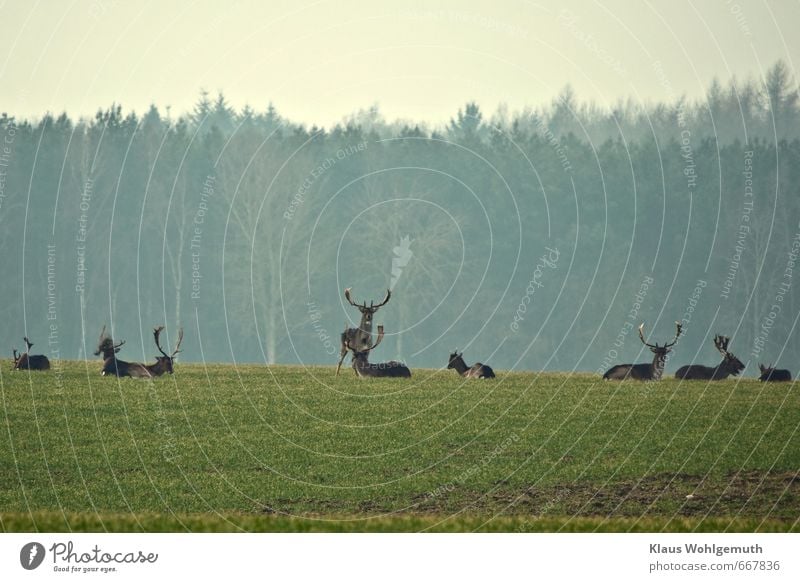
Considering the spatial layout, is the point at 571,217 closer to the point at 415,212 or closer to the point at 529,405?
the point at 415,212

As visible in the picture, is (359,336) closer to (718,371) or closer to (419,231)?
(718,371)

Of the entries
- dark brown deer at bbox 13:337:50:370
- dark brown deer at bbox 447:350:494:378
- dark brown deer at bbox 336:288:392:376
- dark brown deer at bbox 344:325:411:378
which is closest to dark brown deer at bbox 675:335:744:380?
dark brown deer at bbox 447:350:494:378

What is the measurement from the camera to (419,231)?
3445 inches

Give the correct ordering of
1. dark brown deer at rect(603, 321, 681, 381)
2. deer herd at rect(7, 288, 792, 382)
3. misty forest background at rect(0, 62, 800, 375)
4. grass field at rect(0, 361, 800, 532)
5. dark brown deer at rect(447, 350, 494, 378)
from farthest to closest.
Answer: misty forest background at rect(0, 62, 800, 375)
dark brown deer at rect(447, 350, 494, 378)
dark brown deer at rect(603, 321, 681, 381)
deer herd at rect(7, 288, 792, 382)
grass field at rect(0, 361, 800, 532)

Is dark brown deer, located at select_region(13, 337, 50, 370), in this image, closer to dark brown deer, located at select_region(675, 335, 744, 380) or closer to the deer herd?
the deer herd

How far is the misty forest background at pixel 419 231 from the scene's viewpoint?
82688 mm

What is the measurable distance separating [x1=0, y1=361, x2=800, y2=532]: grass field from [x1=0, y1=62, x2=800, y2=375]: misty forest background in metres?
41.4

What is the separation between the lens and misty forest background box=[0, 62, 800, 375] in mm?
82688

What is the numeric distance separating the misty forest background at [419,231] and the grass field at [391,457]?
4137cm

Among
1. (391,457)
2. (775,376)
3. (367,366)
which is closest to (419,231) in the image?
(775,376)

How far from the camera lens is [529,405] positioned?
3606 centimetres

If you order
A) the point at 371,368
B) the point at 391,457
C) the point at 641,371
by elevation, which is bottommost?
the point at 391,457

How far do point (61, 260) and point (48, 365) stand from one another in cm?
4758

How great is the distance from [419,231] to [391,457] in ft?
188
